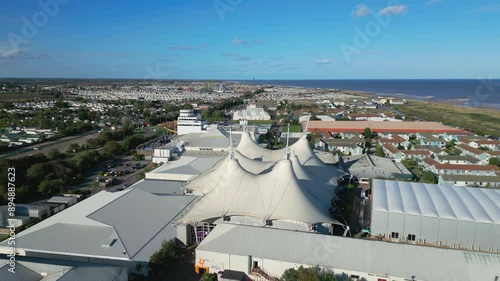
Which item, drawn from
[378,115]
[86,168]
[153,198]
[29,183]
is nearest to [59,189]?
[29,183]

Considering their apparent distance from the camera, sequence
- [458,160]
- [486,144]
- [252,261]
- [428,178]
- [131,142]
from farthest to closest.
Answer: [131,142]
[486,144]
[458,160]
[428,178]
[252,261]

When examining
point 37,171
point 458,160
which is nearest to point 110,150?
point 37,171

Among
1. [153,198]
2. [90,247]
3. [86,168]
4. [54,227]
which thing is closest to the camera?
[90,247]

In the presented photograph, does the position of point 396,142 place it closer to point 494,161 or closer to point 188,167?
point 494,161

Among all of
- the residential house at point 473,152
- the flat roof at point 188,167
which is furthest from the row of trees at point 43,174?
the residential house at point 473,152

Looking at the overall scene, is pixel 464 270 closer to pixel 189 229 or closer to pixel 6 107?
pixel 189 229

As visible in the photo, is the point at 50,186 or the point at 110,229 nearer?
the point at 110,229

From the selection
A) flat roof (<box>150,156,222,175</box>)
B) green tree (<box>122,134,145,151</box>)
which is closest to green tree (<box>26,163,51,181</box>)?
flat roof (<box>150,156,222,175</box>)
